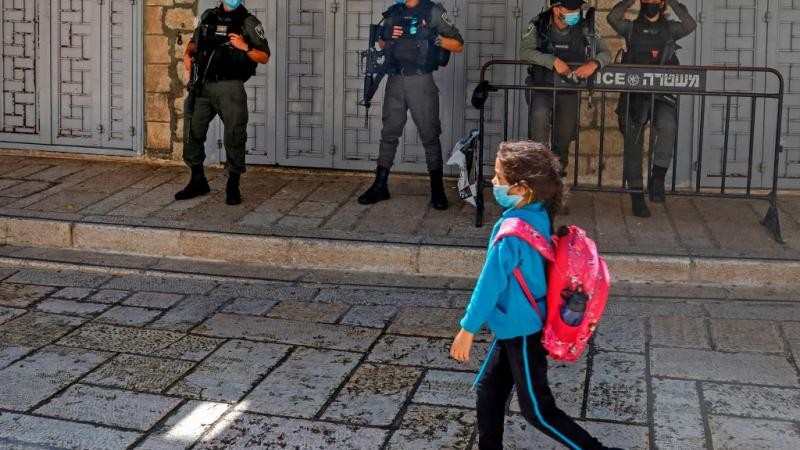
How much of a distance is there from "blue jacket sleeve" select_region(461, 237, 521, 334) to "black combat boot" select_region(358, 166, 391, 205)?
515cm

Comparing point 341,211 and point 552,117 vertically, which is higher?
point 552,117

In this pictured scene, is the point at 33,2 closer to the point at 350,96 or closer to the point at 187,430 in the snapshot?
the point at 350,96

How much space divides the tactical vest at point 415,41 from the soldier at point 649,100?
144 cm

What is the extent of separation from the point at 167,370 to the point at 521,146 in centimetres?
258

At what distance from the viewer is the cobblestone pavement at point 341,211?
876cm

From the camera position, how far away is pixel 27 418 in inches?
225

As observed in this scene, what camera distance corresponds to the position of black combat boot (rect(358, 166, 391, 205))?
32.2ft

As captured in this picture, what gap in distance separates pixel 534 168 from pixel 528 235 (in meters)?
0.28

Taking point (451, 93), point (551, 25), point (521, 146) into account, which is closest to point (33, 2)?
point (451, 93)

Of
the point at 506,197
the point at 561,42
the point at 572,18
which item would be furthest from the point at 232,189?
the point at 506,197

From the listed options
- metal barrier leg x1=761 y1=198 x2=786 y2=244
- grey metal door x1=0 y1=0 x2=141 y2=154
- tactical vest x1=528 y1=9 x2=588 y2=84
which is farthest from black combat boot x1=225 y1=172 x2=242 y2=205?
metal barrier leg x1=761 y1=198 x2=786 y2=244

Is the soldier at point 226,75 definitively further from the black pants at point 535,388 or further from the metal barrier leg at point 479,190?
the black pants at point 535,388

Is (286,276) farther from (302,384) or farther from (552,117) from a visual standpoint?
(552,117)

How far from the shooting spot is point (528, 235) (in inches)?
185
